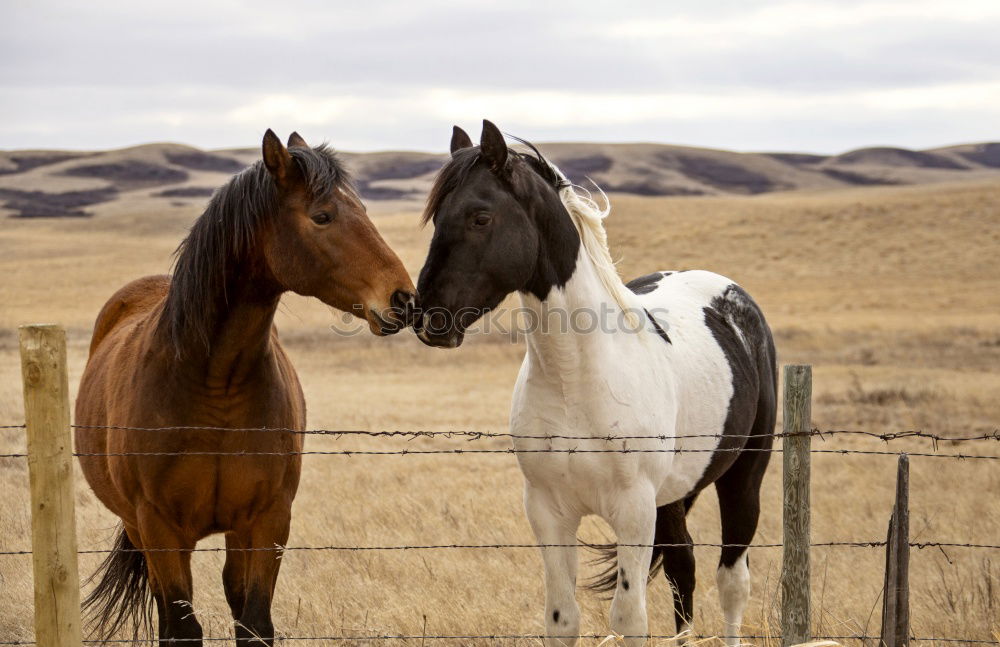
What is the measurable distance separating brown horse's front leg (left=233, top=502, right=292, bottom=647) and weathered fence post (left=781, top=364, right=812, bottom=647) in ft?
6.63

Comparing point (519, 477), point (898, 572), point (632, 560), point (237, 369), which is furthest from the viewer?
point (519, 477)

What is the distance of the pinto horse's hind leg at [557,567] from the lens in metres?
3.81

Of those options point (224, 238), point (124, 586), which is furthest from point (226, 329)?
point (124, 586)

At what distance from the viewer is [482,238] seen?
3545 millimetres

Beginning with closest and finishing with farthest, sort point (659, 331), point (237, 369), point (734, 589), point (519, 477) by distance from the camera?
point (237, 369) → point (659, 331) → point (734, 589) → point (519, 477)

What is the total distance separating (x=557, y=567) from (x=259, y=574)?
1.22 metres

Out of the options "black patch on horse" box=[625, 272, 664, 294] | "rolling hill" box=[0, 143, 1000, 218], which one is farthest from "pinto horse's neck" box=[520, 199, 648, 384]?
"rolling hill" box=[0, 143, 1000, 218]

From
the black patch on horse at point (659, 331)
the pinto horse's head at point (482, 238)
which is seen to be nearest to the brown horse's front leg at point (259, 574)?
the pinto horse's head at point (482, 238)

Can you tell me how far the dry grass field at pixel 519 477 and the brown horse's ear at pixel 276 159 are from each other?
198 centimetres

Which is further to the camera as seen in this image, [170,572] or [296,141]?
[296,141]

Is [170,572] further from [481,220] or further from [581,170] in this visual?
[581,170]

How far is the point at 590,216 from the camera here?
395 cm

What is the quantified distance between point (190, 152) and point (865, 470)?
4164 inches

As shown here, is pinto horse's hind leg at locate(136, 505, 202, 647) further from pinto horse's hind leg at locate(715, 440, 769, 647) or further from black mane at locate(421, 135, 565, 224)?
pinto horse's hind leg at locate(715, 440, 769, 647)
